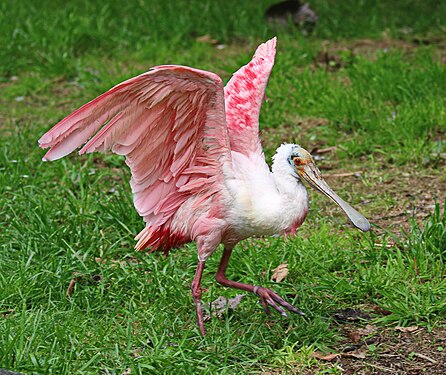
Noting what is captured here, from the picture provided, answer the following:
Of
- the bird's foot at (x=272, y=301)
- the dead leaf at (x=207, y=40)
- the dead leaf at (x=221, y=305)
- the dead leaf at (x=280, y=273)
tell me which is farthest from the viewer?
the dead leaf at (x=207, y=40)

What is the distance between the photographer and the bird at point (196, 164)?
406 centimetres

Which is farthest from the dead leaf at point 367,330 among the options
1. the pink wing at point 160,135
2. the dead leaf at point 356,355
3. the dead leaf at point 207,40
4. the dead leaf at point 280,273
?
the dead leaf at point 207,40

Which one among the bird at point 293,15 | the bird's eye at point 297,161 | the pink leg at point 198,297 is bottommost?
the bird at point 293,15

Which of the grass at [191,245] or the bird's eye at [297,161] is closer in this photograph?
the grass at [191,245]

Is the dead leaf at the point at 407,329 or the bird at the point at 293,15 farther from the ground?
the dead leaf at the point at 407,329

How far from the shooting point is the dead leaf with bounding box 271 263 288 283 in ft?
16.4

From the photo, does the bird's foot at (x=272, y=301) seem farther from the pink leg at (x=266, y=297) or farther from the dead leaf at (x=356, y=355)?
the dead leaf at (x=356, y=355)

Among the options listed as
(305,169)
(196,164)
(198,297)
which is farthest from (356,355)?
(196,164)

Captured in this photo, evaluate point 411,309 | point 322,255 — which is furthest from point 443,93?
point 411,309

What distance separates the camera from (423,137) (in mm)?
6668

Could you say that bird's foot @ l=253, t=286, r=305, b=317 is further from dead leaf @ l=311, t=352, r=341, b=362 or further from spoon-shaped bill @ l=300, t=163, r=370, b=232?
spoon-shaped bill @ l=300, t=163, r=370, b=232

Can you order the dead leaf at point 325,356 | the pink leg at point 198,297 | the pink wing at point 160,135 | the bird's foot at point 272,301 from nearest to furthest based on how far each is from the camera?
the pink wing at point 160,135 → the dead leaf at point 325,356 → the pink leg at point 198,297 → the bird's foot at point 272,301

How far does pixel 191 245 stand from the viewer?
215 inches

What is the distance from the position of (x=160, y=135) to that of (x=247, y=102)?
2.03 ft
